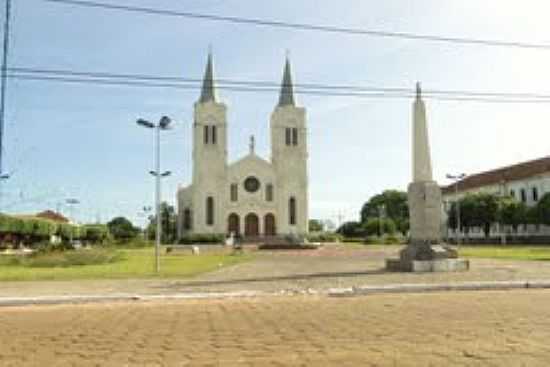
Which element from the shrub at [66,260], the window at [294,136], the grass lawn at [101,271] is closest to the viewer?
the grass lawn at [101,271]

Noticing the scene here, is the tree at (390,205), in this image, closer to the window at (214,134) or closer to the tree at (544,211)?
the tree at (544,211)

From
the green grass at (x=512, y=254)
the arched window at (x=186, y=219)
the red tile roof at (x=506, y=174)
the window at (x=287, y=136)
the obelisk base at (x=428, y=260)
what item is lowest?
the green grass at (x=512, y=254)

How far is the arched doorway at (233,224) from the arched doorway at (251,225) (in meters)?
1.14

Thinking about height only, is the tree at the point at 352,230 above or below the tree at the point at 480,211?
below

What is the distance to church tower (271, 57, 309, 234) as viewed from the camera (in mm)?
85750

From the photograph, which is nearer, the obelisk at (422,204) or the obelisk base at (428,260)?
the obelisk base at (428,260)

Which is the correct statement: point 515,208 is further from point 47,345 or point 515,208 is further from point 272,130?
point 47,345

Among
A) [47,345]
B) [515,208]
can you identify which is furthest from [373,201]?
[47,345]

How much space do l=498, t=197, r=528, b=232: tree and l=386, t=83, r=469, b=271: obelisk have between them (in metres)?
62.5

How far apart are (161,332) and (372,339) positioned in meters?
3.09

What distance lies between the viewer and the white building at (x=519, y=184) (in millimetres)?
89044

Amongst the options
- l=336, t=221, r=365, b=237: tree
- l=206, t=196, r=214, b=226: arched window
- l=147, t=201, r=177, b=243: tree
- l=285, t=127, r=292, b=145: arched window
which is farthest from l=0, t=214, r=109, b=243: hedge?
l=336, t=221, r=365, b=237: tree

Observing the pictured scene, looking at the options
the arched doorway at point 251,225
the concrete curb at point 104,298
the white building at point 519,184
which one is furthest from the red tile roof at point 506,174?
the concrete curb at point 104,298

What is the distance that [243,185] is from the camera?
87.5 meters
